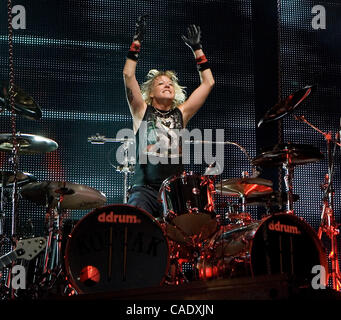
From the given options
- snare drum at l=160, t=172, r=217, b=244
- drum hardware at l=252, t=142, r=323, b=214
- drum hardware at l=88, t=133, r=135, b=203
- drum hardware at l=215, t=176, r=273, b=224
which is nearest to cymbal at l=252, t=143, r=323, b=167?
drum hardware at l=252, t=142, r=323, b=214

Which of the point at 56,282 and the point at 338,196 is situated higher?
the point at 338,196

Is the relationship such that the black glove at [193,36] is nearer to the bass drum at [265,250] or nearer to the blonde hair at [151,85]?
the blonde hair at [151,85]

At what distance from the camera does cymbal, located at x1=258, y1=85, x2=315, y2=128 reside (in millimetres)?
5223

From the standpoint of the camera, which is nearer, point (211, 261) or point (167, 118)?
point (211, 261)

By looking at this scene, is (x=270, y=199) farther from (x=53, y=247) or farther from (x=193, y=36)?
(x=53, y=247)

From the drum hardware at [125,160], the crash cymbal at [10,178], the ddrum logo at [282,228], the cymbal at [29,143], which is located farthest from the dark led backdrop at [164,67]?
the ddrum logo at [282,228]

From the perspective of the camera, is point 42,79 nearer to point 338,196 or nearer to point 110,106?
point 110,106

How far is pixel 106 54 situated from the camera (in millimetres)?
7301

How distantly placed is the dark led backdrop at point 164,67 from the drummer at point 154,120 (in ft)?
5.52

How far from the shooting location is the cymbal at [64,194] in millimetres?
4918

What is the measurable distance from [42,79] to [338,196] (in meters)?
4.03
